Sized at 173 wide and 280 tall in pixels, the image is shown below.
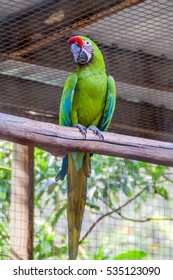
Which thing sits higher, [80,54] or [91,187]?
[80,54]

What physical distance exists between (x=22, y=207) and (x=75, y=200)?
575mm

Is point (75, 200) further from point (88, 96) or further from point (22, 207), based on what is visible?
Result: point (22, 207)

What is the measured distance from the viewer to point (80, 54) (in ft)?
6.15

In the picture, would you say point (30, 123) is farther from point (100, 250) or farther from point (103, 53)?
point (100, 250)

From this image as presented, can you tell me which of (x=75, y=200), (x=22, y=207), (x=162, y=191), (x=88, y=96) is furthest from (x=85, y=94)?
(x=162, y=191)

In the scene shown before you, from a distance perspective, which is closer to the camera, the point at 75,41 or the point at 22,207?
the point at 75,41

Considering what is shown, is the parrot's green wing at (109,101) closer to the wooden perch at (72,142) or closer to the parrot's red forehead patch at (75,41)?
the parrot's red forehead patch at (75,41)

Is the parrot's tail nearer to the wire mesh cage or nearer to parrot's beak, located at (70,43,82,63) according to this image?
parrot's beak, located at (70,43,82,63)

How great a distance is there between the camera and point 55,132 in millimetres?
1459

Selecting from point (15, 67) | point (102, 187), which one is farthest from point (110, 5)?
point (102, 187)

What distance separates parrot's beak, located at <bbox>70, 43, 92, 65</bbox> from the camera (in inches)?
72.4

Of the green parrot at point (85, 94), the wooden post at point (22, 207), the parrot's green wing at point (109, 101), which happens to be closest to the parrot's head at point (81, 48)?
the green parrot at point (85, 94)

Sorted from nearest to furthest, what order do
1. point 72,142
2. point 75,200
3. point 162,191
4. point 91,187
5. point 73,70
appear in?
point 72,142, point 75,200, point 73,70, point 91,187, point 162,191

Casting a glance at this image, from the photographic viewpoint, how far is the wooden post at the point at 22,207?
7.23 feet
